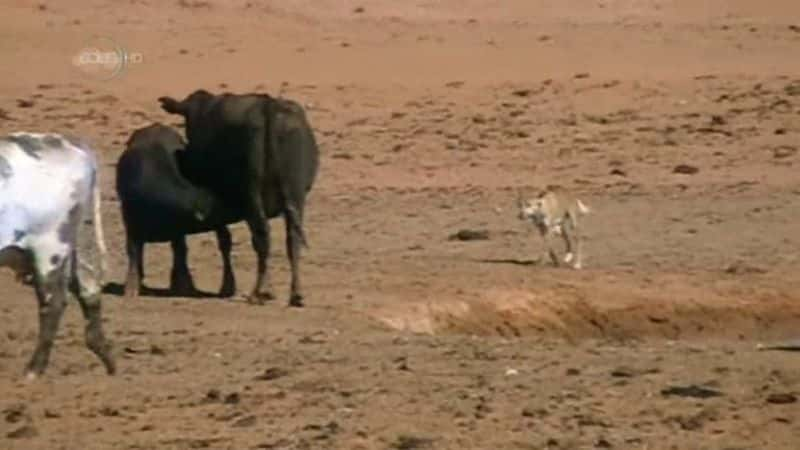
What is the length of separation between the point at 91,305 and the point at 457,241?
7.60 metres

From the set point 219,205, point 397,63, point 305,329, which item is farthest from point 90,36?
point 305,329

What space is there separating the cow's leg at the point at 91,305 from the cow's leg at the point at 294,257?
362 cm

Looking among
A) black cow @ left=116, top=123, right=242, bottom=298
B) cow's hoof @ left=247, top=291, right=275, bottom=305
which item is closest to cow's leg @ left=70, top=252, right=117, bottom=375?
cow's hoof @ left=247, top=291, right=275, bottom=305

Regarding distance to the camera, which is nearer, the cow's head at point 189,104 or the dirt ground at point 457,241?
the dirt ground at point 457,241

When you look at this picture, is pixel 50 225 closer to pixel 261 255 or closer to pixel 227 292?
pixel 261 255

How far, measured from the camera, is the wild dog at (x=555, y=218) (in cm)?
1814

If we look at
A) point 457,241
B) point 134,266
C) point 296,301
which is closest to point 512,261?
point 457,241

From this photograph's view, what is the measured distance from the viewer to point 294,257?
1622 cm

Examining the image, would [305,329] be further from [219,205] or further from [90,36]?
[90,36]

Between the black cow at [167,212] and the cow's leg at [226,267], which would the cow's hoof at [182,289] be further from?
the cow's leg at [226,267]

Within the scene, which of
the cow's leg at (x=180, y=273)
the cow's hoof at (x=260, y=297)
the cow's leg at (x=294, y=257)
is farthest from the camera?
the cow's leg at (x=180, y=273)

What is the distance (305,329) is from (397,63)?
18.9m

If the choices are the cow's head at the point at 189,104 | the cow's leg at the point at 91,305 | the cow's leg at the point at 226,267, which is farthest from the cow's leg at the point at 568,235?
the cow's leg at the point at 91,305

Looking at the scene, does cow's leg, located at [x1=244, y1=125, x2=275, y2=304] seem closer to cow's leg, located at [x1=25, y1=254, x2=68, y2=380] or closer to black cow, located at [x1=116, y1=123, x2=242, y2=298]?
black cow, located at [x1=116, y1=123, x2=242, y2=298]
